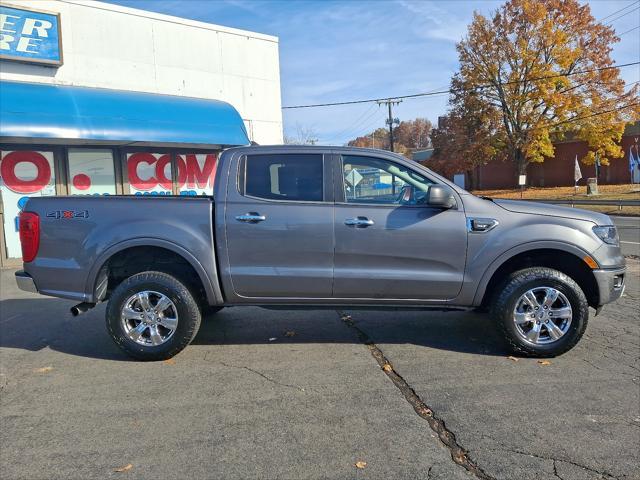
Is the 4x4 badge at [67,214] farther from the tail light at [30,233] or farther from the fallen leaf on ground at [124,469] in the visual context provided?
the fallen leaf on ground at [124,469]

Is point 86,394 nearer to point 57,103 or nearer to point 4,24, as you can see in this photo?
point 57,103

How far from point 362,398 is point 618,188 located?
38.9 m

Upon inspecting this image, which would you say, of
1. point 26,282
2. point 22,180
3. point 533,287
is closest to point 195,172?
point 22,180

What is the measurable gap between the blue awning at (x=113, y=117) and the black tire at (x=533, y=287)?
8628 millimetres

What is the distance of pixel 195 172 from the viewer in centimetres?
1305

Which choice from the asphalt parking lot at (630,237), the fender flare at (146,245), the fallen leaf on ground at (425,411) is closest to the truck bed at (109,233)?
the fender flare at (146,245)

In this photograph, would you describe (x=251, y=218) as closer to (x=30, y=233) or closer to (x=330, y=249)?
(x=330, y=249)

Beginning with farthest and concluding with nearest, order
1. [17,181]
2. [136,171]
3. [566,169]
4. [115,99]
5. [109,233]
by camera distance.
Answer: [566,169] → [136,171] → [115,99] → [17,181] → [109,233]

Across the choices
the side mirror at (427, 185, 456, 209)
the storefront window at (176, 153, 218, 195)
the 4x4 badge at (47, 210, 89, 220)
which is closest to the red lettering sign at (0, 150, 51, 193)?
the storefront window at (176, 153, 218, 195)

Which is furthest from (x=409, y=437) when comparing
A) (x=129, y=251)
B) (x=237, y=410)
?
(x=129, y=251)

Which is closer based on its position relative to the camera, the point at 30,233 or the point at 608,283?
the point at 608,283

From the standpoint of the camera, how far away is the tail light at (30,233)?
4.71 metres

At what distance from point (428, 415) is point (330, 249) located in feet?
5.62

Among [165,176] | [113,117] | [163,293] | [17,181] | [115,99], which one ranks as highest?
[115,99]
